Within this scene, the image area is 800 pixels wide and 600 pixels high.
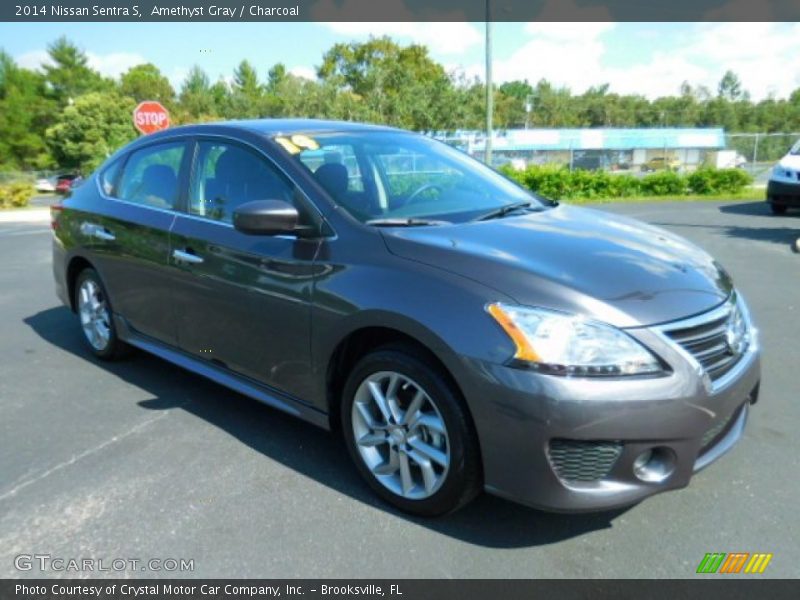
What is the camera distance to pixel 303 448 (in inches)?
141

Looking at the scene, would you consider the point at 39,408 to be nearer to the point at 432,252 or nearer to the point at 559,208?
the point at 432,252

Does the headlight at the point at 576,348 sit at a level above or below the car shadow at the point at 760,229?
above

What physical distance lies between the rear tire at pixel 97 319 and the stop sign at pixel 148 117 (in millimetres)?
14150

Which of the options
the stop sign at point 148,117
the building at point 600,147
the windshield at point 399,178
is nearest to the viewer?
the windshield at point 399,178

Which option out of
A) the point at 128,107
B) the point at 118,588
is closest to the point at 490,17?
the point at 118,588

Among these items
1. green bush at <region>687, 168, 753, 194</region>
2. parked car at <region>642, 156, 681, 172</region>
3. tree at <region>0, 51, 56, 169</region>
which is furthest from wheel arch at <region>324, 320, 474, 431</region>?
tree at <region>0, 51, 56, 169</region>

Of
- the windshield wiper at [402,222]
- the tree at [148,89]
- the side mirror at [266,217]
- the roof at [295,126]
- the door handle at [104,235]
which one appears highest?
the tree at [148,89]

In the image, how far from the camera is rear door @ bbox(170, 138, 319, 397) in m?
3.23

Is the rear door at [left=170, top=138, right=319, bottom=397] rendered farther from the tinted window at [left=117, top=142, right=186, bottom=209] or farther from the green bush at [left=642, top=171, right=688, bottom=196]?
the green bush at [left=642, top=171, right=688, bottom=196]

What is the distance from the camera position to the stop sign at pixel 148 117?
58.8ft

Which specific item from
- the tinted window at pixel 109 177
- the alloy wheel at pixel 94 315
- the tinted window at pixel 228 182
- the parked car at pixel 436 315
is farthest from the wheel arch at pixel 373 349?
the tinted window at pixel 109 177

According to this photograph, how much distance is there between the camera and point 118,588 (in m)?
2.49

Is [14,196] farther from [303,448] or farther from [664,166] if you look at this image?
[303,448]
